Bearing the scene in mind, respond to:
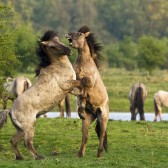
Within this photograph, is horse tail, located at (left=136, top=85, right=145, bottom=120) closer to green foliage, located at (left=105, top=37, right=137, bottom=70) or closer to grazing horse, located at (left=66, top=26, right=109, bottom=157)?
grazing horse, located at (left=66, top=26, right=109, bottom=157)

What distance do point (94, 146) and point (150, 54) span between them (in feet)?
129

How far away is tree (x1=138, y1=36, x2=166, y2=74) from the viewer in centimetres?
5466

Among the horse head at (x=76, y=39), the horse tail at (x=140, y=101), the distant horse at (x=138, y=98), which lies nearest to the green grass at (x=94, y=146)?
→ the horse head at (x=76, y=39)

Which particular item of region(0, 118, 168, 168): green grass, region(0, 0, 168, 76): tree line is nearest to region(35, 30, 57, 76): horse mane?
region(0, 118, 168, 168): green grass

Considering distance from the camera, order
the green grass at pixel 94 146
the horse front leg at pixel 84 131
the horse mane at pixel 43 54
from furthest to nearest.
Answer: the horse front leg at pixel 84 131 → the horse mane at pixel 43 54 → the green grass at pixel 94 146

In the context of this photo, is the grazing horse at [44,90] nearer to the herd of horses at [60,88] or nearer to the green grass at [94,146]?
the herd of horses at [60,88]

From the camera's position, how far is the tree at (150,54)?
179ft

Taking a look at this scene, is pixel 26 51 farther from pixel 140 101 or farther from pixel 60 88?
pixel 60 88

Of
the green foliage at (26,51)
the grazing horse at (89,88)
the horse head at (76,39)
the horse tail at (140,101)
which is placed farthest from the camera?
the green foliage at (26,51)

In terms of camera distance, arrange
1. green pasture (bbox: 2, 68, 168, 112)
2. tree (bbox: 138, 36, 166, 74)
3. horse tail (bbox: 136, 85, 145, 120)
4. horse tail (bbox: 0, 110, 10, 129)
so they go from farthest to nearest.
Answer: tree (bbox: 138, 36, 166, 74) < green pasture (bbox: 2, 68, 168, 112) < horse tail (bbox: 136, 85, 145, 120) < horse tail (bbox: 0, 110, 10, 129)

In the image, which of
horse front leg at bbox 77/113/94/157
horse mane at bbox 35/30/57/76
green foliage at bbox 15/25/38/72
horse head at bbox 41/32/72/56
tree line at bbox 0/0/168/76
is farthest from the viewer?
tree line at bbox 0/0/168/76

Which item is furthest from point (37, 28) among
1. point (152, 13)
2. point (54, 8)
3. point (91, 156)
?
point (91, 156)

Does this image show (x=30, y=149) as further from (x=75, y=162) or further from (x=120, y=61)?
(x=120, y=61)

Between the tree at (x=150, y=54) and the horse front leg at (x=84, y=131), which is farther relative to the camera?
the tree at (x=150, y=54)
